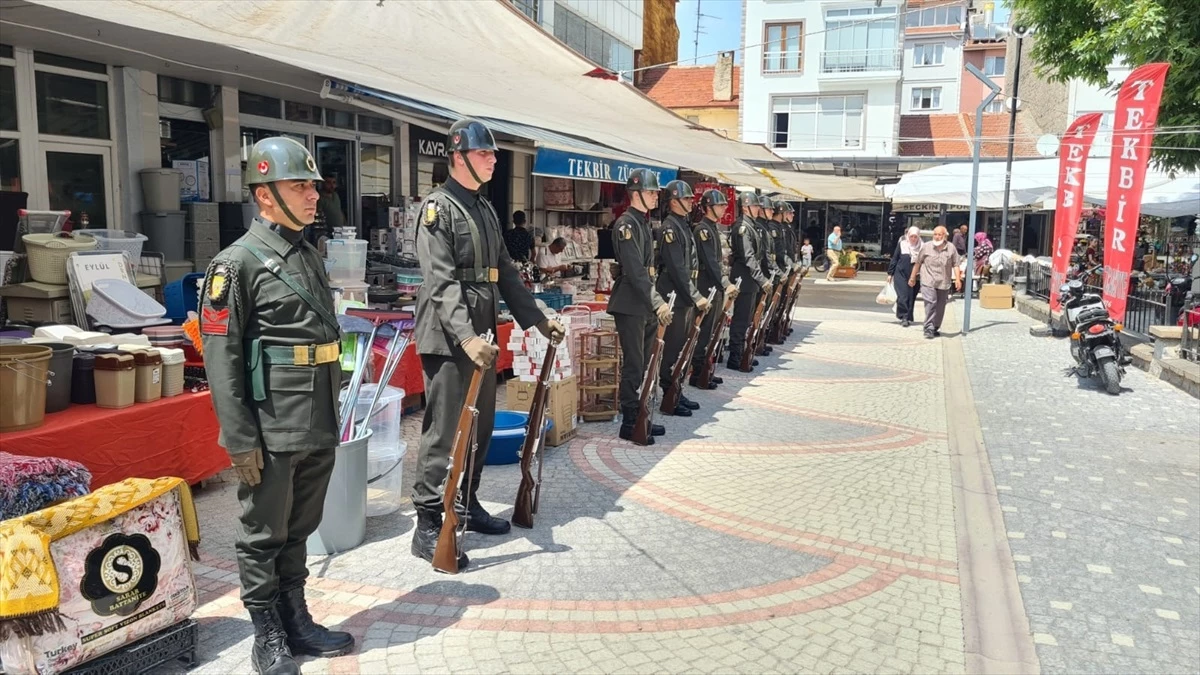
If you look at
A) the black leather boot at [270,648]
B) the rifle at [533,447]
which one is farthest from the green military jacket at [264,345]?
the rifle at [533,447]

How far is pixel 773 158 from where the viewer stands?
1312 cm

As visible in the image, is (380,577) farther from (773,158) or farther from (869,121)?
(869,121)

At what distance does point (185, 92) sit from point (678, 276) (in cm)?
576

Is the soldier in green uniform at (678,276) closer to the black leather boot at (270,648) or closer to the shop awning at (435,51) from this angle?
the shop awning at (435,51)

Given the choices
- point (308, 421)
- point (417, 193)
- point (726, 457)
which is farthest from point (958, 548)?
point (417, 193)

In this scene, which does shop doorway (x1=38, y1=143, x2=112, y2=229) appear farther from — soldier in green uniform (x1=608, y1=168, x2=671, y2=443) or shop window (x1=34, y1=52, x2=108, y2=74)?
soldier in green uniform (x1=608, y1=168, x2=671, y2=443)

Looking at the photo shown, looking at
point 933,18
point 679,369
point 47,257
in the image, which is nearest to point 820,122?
point 679,369

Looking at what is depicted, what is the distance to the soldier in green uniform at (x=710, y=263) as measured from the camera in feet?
29.6

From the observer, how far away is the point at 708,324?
367 inches

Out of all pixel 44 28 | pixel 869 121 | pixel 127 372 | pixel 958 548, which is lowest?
pixel 958 548

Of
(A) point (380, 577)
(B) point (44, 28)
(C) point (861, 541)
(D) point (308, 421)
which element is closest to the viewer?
(D) point (308, 421)

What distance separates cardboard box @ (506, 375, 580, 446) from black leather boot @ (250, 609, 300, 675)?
3.55m

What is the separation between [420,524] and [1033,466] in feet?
16.5

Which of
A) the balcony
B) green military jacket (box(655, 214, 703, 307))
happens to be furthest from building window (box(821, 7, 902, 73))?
green military jacket (box(655, 214, 703, 307))
